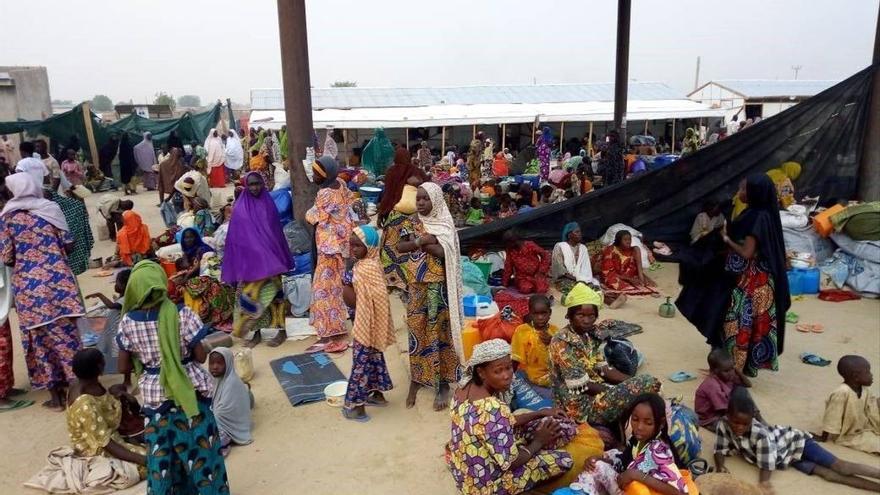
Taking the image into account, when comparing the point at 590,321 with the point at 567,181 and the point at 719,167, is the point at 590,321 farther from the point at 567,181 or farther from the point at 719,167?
the point at 567,181

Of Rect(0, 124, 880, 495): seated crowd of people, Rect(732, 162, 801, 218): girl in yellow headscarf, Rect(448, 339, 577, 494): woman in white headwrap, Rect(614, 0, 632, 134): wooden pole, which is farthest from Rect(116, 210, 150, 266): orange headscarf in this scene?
Rect(614, 0, 632, 134): wooden pole

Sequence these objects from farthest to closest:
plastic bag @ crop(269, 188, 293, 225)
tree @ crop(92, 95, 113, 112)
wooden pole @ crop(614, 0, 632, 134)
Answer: tree @ crop(92, 95, 113, 112)
wooden pole @ crop(614, 0, 632, 134)
plastic bag @ crop(269, 188, 293, 225)

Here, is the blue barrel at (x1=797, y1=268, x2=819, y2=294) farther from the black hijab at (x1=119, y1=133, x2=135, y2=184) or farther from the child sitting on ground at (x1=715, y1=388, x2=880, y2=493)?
the black hijab at (x1=119, y1=133, x2=135, y2=184)

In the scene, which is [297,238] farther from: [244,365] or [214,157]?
[214,157]

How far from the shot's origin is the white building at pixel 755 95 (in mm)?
25609

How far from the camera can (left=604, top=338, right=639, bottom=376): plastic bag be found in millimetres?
4602

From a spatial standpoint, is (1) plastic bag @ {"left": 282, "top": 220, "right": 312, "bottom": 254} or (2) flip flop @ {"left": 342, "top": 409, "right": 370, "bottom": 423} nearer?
(2) flip flop @ {"left": 342, "top": 409, "right": 370, "bottom": 423}

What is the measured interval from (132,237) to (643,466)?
23.6 ft

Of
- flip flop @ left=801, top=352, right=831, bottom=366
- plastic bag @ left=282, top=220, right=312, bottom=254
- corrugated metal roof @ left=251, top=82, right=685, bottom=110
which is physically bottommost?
flip flop @ left=801, top=352, right=831, bottom=366

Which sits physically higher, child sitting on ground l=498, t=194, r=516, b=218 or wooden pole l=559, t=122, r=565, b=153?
wooden pole l=559, t=122, r=565, b=153

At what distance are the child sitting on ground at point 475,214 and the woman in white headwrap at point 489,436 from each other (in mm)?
7316

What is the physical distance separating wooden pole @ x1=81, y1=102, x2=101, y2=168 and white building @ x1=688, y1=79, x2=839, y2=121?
68.8ft

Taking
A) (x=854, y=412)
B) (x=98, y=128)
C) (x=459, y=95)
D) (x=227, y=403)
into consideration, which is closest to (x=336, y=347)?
(x=227, y=403)

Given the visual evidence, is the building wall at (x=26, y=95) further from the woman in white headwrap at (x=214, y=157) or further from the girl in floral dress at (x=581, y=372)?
the girl in floral dress at (x=581, y=372)
